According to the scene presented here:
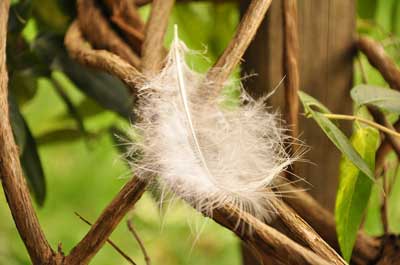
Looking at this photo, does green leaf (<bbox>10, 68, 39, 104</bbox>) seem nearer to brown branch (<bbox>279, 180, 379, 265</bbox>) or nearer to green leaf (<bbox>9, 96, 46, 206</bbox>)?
green leaf (<bbox>9, 96, 46, 206</bbox>)

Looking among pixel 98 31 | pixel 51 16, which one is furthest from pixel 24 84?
pixel 98 31

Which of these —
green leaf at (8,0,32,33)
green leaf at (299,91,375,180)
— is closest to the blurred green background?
green leaf at (8,0,32,33)

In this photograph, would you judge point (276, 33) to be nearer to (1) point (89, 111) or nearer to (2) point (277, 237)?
(2) point (277, 237)

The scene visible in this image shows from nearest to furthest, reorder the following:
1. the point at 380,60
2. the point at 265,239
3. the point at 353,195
→ the point at 265,239 < the point at 353,195 < the point at 380,60

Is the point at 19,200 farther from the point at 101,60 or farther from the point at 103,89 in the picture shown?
the point at 103,89

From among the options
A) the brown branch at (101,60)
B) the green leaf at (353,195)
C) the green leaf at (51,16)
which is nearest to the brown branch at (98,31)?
the brown branch at (101,60)

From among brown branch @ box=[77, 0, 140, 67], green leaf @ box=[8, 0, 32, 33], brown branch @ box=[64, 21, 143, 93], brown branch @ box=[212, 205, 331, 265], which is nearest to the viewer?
brown branch @ box=[212, 205, 331, 265]

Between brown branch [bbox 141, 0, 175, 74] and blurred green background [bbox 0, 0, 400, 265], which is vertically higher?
brown branch [bbox 141, 0, 175, 74]
